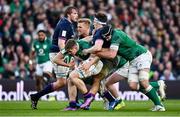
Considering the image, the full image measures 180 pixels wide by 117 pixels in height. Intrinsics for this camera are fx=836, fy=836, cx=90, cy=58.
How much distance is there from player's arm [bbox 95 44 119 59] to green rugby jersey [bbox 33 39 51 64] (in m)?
7.37

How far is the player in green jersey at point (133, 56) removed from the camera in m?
17.9

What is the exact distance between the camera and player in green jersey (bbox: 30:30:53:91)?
25.1 metres

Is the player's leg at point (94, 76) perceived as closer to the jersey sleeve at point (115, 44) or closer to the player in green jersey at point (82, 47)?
the player in green jersey at point (82, 47)

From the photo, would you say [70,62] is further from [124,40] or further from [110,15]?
[110,15]

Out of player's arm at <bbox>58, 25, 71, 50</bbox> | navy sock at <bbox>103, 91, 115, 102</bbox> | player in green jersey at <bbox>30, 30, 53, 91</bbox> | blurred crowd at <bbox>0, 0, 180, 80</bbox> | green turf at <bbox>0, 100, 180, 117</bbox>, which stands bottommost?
green turf at <bbox>0, 100, 180, 117</bbox>

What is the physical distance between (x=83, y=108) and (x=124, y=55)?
147cm

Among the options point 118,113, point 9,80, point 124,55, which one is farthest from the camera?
point 9,80

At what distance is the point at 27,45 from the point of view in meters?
27.9

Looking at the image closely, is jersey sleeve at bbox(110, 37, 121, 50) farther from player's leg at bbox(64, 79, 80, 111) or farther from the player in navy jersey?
the player in navy jersey

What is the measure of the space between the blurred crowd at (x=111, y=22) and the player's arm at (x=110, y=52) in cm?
862

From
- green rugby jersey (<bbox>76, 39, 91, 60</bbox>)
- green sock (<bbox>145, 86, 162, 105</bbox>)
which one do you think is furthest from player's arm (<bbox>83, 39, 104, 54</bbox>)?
green sock (<bbox>145, 86, 162, 105</bbox>)

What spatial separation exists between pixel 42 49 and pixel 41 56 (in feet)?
1.12

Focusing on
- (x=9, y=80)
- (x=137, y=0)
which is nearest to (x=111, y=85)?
(x=9, y=80)

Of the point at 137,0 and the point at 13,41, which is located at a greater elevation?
the point at 137,0
